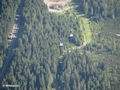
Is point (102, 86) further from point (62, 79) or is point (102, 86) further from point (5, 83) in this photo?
point (5, 83)

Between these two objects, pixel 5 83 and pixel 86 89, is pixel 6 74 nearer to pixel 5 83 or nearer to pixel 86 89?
pixel 5 83

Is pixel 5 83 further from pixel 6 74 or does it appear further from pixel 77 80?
pixel 77 80

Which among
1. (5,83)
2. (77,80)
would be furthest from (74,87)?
(5,83)

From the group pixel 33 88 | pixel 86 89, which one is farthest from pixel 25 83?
pixel 86 89

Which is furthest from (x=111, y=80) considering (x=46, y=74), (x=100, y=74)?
(x=46, y=74)

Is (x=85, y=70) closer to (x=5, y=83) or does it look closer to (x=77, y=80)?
(x=77, y=80)
